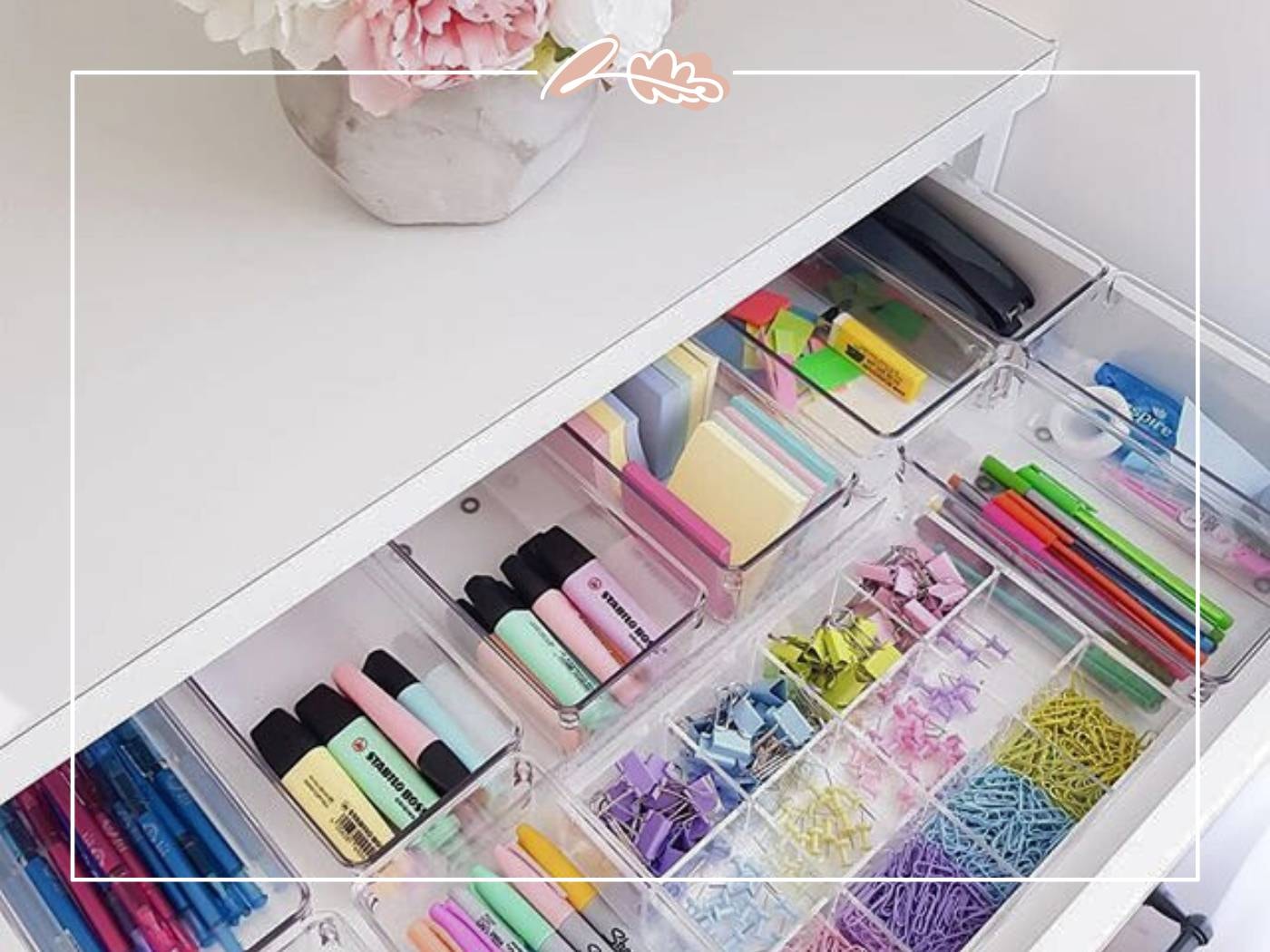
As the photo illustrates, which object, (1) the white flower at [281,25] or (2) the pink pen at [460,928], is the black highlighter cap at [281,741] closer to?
(2) the pink pen at [460,928]

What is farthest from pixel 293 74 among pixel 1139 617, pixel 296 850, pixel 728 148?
pixel 1139 617

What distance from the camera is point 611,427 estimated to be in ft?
2.60

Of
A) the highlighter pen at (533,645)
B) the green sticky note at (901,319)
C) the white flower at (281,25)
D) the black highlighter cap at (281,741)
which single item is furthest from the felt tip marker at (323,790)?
the green sticky note at (901,319)

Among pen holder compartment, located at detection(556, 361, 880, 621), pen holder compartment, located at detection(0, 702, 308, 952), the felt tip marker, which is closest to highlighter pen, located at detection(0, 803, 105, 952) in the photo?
pen holder compartment, located at detection(0, 702, 308, 952)

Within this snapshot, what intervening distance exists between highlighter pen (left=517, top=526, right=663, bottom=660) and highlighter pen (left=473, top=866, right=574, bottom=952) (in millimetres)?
130

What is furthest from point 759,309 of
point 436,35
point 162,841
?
point 162,841

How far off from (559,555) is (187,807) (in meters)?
0.22

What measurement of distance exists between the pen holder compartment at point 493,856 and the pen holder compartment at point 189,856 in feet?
0.14

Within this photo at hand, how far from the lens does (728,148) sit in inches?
31.0

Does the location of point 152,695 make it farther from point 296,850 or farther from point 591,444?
point 591,444

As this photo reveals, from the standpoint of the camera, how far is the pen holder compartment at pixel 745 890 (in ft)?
2.30

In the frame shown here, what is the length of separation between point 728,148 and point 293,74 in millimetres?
227

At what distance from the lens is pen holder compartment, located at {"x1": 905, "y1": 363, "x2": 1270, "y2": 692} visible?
779 millimetres

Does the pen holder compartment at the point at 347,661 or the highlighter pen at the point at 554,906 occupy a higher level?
the pen holder compartment at the point at 347,661
